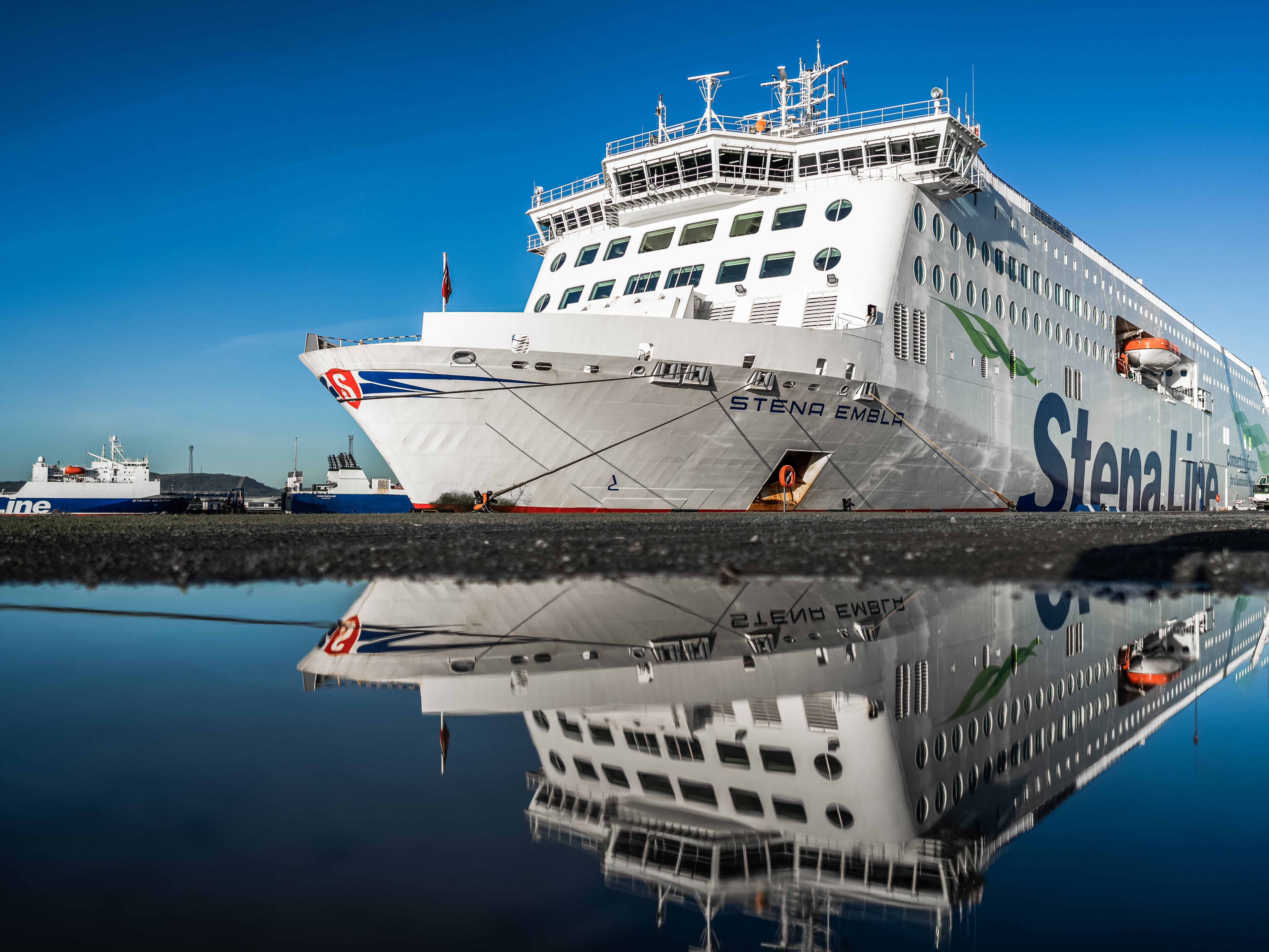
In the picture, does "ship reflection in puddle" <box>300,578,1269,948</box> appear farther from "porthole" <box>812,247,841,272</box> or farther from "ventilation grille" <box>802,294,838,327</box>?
"porthole" <box>812,247,841,272</box>

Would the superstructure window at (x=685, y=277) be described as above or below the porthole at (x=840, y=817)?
above

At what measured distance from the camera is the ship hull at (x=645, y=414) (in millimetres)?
15586

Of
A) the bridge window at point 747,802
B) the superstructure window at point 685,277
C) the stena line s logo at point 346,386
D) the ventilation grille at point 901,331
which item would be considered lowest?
the bridge window at point 747,802

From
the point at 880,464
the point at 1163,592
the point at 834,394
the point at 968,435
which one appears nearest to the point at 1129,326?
the point at 968,435

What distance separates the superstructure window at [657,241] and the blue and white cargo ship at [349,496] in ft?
62.7

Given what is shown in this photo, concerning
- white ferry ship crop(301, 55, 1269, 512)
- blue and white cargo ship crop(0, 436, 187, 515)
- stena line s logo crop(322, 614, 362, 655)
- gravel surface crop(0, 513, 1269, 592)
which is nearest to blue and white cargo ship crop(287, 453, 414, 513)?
blue and white cargo ship crop(0, 436, 187, 515)

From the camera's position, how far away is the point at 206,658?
2.43 m

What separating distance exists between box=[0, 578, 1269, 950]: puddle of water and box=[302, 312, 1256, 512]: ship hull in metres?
13.1

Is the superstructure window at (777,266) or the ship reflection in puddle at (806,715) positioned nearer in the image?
the ship reflection in puddle at (806,715)

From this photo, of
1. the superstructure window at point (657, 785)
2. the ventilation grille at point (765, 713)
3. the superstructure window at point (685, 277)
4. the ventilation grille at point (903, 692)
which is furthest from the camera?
the superstructure window at point (685, 277)

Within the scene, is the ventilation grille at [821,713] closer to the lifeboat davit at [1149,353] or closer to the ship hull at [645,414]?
the ship hull at [645,414]

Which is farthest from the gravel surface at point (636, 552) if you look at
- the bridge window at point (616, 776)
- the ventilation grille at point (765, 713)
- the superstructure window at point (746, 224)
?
the superstructure window at point (746, 224)

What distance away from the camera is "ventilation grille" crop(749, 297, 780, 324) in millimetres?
19766

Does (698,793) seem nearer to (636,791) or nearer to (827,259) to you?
(636,791)
